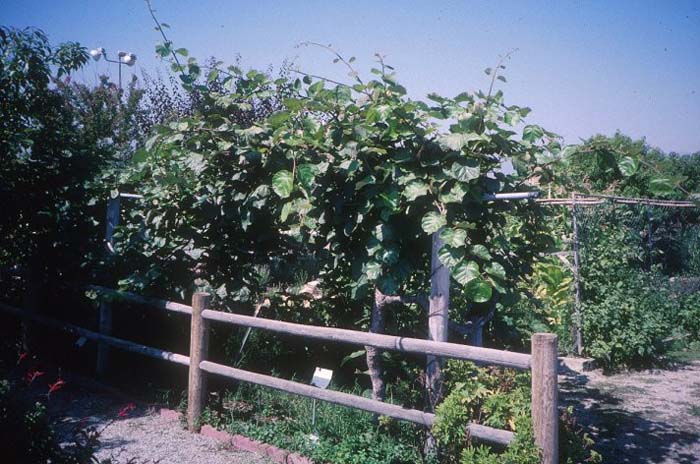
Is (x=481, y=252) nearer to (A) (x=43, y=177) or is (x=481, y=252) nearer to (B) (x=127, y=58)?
(A) (x=43, y=177)

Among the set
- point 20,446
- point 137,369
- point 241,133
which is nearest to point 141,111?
point 137,369

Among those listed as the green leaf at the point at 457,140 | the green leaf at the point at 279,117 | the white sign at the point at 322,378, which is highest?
the green leaf at the point at 279,117

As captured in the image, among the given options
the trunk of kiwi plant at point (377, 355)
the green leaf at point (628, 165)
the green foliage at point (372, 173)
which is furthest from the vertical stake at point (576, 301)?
the green leaf at point (628, 165)

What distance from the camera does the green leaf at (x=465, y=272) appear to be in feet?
9.52

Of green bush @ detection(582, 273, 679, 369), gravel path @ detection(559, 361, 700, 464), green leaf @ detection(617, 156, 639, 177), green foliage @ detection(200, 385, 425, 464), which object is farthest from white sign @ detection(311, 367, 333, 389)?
green bush @ detection(582, 273, 679, 369)

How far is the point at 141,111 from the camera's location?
16250mm

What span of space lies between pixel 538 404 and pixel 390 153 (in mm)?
1826

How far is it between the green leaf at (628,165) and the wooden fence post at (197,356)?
342 cm

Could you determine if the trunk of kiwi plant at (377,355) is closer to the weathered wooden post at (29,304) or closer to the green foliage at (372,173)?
the green foliage at (372,173)

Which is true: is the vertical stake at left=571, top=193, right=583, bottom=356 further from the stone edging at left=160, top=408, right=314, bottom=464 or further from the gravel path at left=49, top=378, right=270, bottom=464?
the gravel path at left=49, top=378, right=270, bottom=464

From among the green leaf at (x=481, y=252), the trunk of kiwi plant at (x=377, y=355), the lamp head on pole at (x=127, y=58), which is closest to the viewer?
the green leaf at (x=481, y=252)

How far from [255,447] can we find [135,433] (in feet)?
3.76

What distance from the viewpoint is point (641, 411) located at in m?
5.20

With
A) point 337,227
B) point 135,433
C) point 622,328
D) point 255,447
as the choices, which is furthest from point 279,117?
point 622,328
